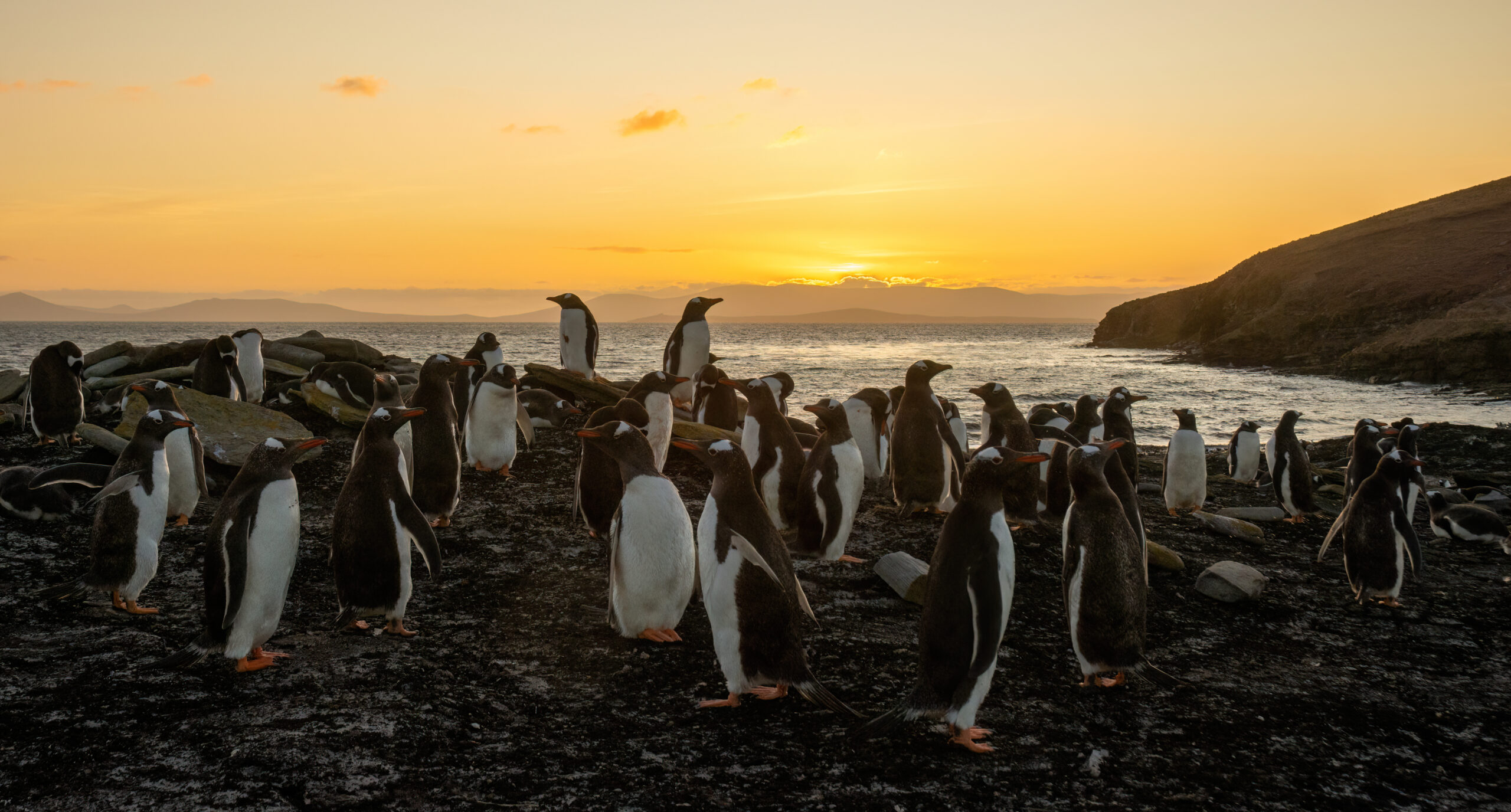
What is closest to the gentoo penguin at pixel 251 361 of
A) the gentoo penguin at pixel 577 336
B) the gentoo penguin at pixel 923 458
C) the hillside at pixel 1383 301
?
the gentoo penguin at pixel 577 336

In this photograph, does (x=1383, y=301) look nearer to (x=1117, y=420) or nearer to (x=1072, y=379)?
(x=1072, y=379)

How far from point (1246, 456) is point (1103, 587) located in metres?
10.0

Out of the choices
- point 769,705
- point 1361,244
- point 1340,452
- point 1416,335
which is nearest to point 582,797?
point 769,705

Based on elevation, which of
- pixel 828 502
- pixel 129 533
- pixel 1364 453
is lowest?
pixel 129 533

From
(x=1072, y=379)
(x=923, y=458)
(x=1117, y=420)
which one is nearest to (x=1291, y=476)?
(x=1117, y=420)

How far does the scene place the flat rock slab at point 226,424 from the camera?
8.79 m

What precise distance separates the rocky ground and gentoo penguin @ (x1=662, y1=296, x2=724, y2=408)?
6.40 m

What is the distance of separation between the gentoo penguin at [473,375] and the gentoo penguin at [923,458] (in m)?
4.72

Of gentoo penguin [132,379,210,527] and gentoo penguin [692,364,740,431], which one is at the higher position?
gentoo penguin [692,364,740,431]

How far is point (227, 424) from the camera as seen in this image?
930 centimetres

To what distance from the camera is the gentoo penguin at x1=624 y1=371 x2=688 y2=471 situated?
8477 millimetres

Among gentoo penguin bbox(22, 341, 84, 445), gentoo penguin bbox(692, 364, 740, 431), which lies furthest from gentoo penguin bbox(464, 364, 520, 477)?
gentoo penguin bbox(22, 341, 84, 445)

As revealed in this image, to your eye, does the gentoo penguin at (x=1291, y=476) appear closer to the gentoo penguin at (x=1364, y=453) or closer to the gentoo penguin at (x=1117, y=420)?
the gentoo penguin at (x=1364, y=453)

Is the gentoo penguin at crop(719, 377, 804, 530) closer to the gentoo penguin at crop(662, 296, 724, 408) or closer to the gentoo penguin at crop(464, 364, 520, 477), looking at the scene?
the gentoo penguin at crop(464, 364, 520, 477)
